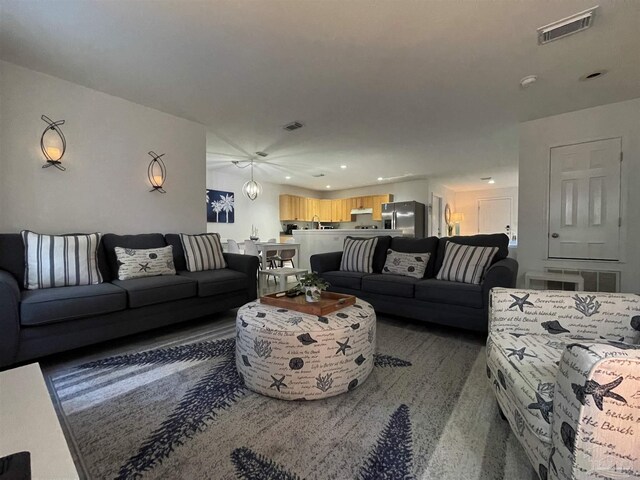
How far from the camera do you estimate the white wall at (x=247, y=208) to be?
252 inches

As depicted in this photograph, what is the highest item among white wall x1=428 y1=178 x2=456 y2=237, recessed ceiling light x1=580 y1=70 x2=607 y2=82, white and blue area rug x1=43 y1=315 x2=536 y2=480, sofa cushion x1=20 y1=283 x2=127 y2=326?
recessed ceiling light x1=580 y1=70 x2=607 y2=82

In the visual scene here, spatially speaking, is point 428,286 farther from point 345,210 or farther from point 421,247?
point 345,210

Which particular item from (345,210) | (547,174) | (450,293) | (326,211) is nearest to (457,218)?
(345,210)

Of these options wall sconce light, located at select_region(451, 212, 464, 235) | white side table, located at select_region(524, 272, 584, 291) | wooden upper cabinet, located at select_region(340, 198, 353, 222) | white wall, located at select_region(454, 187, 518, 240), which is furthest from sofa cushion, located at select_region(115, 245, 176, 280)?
white wall, located at select_region(454, 187, 518, 240)

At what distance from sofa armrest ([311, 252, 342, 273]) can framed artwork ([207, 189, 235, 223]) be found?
335cm

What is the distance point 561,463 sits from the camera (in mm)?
815

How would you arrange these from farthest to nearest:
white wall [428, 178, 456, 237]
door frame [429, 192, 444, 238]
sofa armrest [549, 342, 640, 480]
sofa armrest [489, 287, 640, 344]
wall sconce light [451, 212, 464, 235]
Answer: wall sconce light [451, 212, 464, 235], door frame [429, 192, 444, 238], white wall [428, 178, 456, 237], sofa armrest [489, 287, 640, 344], sofa armrest [549, 342, 640, 480]

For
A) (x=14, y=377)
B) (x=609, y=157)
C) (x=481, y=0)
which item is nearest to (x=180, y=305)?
(x=14, y=377)

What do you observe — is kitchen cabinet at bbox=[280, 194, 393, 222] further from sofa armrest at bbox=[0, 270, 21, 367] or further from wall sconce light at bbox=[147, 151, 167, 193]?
sofa armrest at bbox=[0, 270, 21, 367]

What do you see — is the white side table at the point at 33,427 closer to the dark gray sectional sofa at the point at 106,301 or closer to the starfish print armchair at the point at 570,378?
the dark gray sectional sofa at the point at 106,301

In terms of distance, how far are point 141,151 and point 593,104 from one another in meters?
5.18

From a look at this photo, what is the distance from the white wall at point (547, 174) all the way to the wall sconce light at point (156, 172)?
461 cm

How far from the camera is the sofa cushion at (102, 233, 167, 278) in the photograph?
9.25ft

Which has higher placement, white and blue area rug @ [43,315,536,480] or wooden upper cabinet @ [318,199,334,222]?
wooden upper cabinet @ [318,199,334,222]
